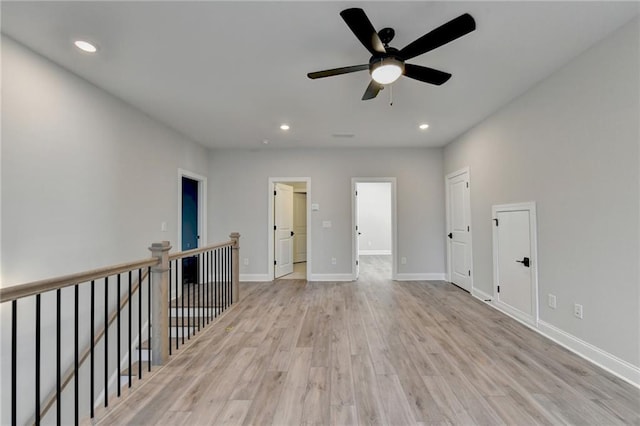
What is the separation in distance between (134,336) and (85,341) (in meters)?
0.74

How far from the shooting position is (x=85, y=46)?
2.18 metres

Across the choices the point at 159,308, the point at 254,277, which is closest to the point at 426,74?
the point at 159,308

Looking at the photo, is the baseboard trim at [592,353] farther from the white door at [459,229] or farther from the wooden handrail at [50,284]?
the wooden handrail at [50,284]

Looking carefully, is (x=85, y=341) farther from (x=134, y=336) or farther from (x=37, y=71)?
(x=37, y=71)

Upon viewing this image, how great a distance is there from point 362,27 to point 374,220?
8.04 meters

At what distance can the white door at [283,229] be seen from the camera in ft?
17.7

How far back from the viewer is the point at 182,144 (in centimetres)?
444

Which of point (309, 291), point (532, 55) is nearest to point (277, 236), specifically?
point (309, 291)

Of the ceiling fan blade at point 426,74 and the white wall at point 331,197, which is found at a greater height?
the ceiling fan blade at point 426,74

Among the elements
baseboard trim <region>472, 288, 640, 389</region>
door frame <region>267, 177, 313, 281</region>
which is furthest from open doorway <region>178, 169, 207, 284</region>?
baseboard trim <region>472, 288, 640, 389</region>

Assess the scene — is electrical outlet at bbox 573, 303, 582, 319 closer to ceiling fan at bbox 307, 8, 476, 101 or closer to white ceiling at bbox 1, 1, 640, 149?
white ceiling at bbox 1, 1, 640, 149

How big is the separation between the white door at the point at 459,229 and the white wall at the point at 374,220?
4.30 m

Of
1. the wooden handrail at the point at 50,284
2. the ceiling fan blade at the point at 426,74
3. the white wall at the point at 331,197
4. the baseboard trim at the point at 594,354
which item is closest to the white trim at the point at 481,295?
the baseboard trim at the point at 594,354

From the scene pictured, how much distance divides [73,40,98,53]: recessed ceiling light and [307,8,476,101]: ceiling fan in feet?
5.83
